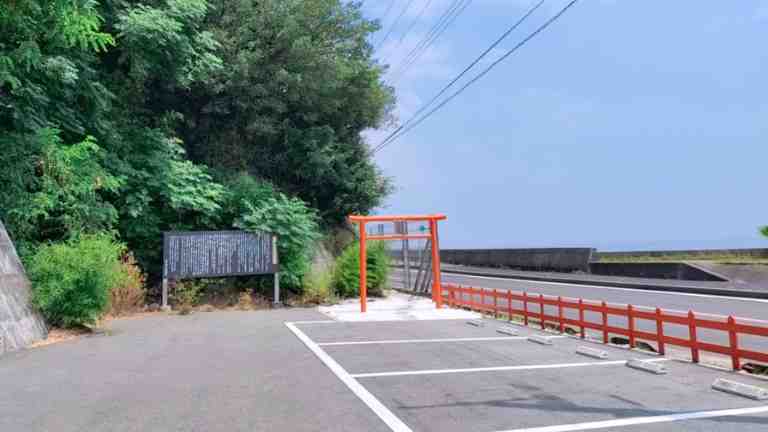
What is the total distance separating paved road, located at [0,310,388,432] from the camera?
5422 mm

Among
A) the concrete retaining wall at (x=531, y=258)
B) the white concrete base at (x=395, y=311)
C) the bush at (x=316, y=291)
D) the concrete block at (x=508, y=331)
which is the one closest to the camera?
the concrete block at (x=508, y=331)

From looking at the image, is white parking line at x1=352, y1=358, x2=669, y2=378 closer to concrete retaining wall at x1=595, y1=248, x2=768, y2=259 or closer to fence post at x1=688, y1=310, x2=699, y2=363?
fence post at x1=688, y1=310, x2=699, y2=363

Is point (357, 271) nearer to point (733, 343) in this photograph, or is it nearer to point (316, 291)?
point (316, 291)

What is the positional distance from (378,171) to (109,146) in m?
12.1

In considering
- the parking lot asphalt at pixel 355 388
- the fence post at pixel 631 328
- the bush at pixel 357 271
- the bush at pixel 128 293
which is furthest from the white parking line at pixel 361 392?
the bush at pixel 357 271

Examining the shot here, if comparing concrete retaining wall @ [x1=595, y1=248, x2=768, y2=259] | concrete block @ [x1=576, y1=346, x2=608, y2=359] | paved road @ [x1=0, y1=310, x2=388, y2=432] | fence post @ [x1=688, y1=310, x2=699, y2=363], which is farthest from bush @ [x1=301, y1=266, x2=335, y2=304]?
concrete retaining wall @ [x1=595, y1=248, x2=768, y2=259]

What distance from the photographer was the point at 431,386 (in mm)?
6926

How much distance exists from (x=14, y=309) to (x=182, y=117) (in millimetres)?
11472

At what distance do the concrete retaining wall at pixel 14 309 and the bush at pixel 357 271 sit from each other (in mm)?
10417

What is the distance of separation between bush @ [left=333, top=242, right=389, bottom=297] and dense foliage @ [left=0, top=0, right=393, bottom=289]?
5.62 ft

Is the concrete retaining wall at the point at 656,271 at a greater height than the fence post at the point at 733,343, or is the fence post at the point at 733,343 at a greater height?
the concrete retaining wall at the point at 656,271

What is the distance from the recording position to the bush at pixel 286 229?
18.3 metres

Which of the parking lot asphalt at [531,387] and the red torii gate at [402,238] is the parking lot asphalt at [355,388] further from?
the red torii gate at [402,238]

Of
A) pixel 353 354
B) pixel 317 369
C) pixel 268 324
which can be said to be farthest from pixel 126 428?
pixel 268 324
